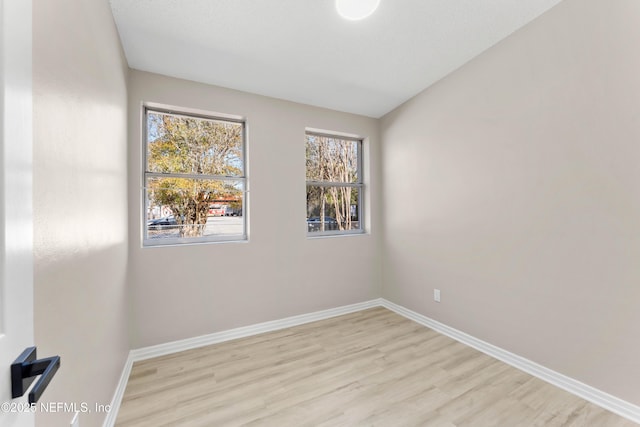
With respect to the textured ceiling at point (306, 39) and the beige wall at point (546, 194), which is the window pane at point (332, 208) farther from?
the textured ceiling at point (306, 39)

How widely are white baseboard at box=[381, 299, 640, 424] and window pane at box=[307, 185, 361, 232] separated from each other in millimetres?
1443

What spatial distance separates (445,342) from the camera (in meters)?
2.49

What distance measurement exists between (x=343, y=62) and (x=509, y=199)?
1846 mm

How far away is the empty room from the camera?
3.19 feet

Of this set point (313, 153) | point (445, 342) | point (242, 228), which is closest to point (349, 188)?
point (313, 153)

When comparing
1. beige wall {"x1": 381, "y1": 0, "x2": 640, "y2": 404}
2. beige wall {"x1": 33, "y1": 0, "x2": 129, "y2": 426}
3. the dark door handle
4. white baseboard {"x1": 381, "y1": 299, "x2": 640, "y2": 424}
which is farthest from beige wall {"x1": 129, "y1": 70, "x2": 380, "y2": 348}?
the dark door handle

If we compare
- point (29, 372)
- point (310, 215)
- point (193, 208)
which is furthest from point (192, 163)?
point (29, 372)

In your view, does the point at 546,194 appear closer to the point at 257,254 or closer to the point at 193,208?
the point at 257,254

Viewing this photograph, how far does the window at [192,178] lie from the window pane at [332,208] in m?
0.84

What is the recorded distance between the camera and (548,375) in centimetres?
192

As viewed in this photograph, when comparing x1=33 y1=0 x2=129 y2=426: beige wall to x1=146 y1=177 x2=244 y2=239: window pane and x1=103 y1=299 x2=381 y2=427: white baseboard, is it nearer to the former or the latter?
x1=103 y1=299 x2=381 y2=427: white baseboard

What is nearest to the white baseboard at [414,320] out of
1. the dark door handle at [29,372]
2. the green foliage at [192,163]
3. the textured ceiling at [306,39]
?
the green foliage at [192,163]

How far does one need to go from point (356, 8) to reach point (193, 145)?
188 centimetres

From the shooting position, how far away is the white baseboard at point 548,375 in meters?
1.60
